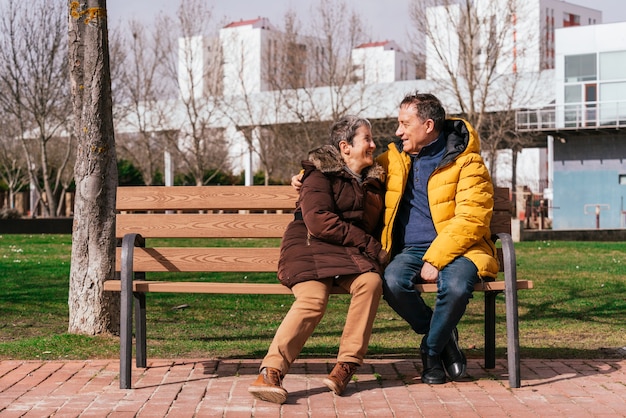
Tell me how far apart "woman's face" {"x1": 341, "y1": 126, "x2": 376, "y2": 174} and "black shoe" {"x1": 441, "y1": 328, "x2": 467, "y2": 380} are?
3.56 feet

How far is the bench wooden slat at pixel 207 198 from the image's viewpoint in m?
5.95

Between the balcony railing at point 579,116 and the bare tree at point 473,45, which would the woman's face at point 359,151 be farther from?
the balcony railing at point 579,116

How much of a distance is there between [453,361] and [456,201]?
901 mm

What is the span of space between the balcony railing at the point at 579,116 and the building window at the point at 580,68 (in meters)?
1.50

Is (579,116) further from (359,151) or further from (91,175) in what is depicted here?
(359,151)

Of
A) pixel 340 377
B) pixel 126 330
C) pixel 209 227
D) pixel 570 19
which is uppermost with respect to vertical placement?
pixel 570 19

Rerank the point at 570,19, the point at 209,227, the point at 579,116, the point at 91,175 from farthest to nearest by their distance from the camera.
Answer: the point at 570,19 < the point at 579,116 < the point at 91,175 < the point at 209,227

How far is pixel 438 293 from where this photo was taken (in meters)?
5.31

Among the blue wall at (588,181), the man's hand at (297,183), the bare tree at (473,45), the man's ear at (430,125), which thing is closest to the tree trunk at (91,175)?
the man's hand at (297,183)

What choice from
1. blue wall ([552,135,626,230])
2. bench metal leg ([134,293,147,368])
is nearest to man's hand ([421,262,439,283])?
bench metal leg ([134,293,147,368])

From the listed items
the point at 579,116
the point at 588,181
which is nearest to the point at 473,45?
the point at 579,116

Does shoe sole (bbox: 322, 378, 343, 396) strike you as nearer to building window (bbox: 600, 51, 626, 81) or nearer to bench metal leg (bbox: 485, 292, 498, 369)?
bench metal leg (bbox: 485, 292, 498, 369)

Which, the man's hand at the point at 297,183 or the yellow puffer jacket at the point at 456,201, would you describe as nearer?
the yellow puffer jacket at the point at 456,201

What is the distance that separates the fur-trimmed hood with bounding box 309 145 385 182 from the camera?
17.5ft
